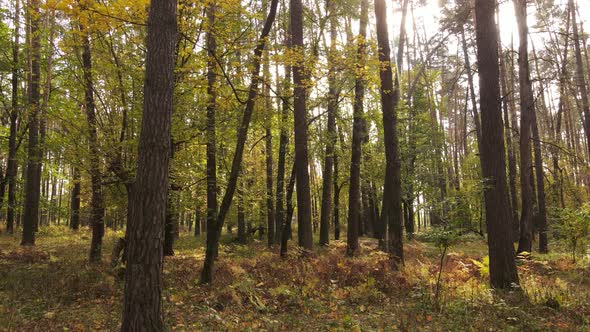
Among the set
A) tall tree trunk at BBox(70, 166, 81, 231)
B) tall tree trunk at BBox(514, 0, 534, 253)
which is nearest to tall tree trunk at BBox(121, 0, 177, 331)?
tall tree trunk at BBox(70, 166, 81, 231)

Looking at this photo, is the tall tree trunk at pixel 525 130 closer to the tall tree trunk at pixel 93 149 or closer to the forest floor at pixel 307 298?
the forest floor at pixel 307 298

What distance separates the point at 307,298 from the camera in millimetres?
7746

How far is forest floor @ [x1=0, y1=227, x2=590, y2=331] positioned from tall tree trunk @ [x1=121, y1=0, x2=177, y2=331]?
1.58m

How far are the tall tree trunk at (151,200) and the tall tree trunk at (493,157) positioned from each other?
6.75 metres

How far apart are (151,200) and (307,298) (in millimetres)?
4363

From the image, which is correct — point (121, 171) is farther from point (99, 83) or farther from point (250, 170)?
point (250, 170)

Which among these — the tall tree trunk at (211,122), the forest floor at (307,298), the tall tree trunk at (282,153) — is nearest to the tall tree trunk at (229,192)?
the tall tree trunk at (211,122)

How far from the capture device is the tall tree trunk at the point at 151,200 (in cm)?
466

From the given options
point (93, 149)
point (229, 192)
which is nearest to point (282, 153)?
point (229, 192)

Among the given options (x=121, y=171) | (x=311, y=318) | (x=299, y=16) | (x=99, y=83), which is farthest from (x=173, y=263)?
(x=299, y=16)

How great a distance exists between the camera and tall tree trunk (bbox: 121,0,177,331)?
15.3 feet

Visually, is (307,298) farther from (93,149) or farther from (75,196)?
(75,196)

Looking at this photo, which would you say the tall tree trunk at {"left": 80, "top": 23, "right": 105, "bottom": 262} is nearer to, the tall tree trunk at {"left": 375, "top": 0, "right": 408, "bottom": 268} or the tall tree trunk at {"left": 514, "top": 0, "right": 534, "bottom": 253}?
the tall tree trunk at {"left": 375, "top": 0, "right": 408, "bottom": 268}

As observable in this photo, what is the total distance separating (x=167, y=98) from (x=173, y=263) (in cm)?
829
